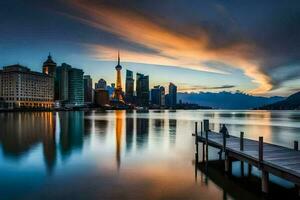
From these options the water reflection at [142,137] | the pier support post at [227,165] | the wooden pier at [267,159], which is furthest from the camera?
the water reflection at [142,137]

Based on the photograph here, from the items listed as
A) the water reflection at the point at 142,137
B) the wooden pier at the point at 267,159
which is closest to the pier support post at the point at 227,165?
the wooden pier at the point at 267,159

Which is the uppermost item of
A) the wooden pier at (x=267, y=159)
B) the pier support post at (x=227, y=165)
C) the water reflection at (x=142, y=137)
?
the wooden pier at (x=267, y=159)

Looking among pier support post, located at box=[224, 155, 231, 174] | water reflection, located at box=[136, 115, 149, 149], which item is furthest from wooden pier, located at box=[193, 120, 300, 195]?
water reflection, located at box=[136, 115, 149, 149]

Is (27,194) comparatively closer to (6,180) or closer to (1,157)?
(6,180)

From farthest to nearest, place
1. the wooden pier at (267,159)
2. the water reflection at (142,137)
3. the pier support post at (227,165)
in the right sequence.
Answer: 1. the water reflection at (142,137)
2. the pier support post at (227,165)
3. the wooden pier at (267,159)

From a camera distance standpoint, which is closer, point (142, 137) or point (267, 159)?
point (267, 159)

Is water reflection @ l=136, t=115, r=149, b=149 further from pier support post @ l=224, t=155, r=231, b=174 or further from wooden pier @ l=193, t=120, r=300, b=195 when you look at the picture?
wooden pier @ l=193, t=120, r=300, b=195

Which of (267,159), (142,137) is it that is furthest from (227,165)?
(142,137)

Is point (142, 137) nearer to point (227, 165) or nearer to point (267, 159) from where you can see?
point (227, 165)

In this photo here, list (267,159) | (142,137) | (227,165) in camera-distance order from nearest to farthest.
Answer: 1. (267,159)
2. (227,165)
3. (142,137)

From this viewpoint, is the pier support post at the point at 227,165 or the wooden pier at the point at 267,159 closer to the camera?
the wooden pier at the point at 267,159

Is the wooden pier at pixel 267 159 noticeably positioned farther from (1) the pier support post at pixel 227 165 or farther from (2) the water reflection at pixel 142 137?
(2) the water reflection at pixel 142 137

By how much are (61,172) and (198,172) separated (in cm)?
1135

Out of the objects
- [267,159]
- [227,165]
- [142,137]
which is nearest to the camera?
[267,159]
